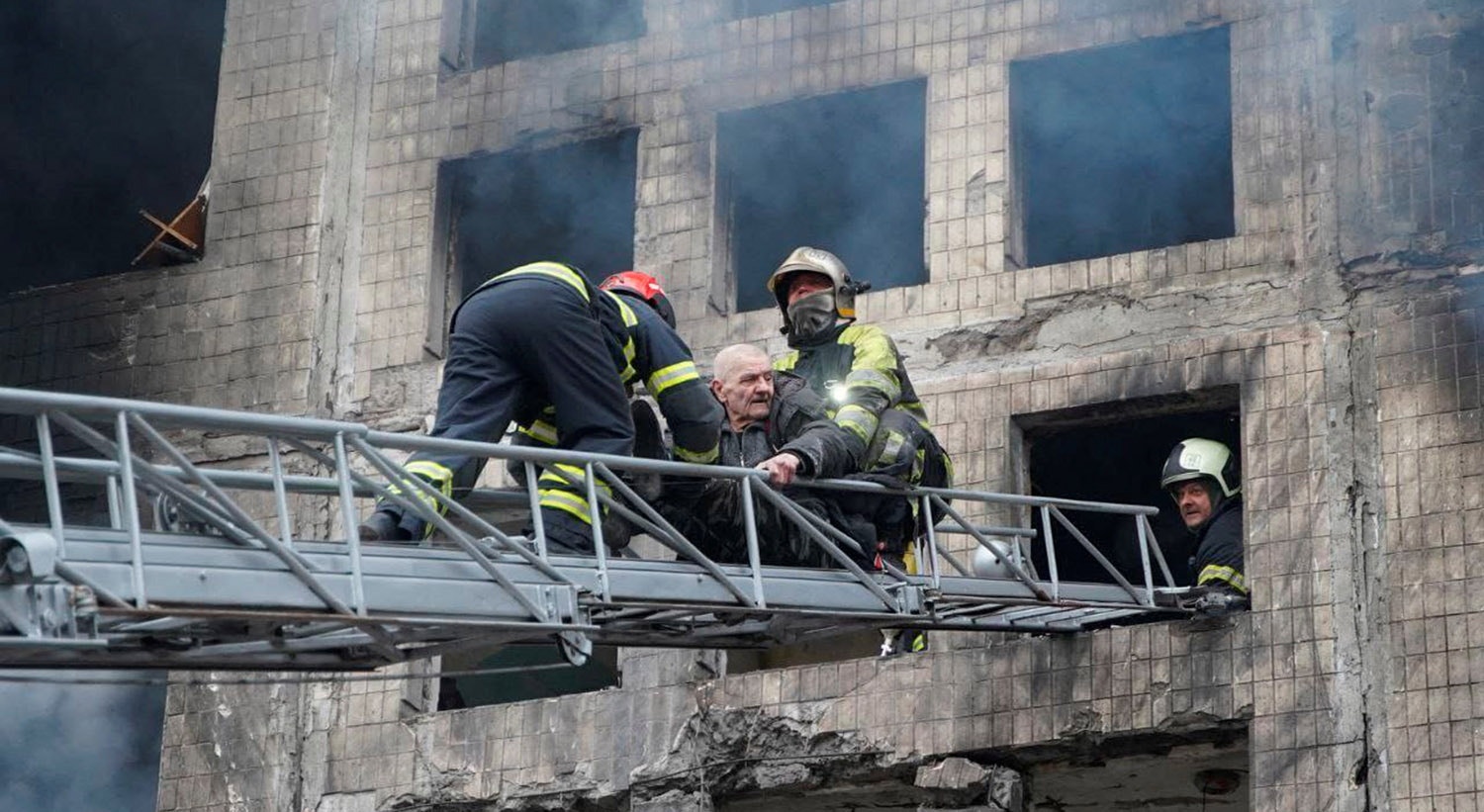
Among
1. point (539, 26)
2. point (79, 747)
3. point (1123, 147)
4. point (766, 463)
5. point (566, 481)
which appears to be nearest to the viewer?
point (566, 481)

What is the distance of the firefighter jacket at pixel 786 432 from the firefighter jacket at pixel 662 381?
40 cm

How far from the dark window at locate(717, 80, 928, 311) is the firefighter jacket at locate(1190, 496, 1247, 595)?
2531 millimetres

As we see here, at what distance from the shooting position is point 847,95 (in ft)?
47.5

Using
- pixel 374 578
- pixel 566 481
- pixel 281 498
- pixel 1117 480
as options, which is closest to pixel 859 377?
pixel 566 481

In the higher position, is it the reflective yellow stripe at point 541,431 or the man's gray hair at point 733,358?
the man's gray hair at point 733,358

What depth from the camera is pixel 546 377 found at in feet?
33.9

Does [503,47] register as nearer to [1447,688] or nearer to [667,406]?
[667,406]

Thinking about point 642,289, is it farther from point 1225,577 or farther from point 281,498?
point 1225,577

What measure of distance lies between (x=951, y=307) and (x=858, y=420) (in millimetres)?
2520

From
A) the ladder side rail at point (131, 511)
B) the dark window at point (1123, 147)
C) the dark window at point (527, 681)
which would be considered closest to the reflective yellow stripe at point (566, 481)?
the ladder side rail at point (131, 511)

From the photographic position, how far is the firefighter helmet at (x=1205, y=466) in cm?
1291

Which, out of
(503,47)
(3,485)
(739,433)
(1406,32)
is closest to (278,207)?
(503,47)

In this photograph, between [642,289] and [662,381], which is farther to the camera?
[642,289]

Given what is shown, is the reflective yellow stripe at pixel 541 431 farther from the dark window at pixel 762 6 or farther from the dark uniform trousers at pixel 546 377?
the dark window at pixel 762 6
